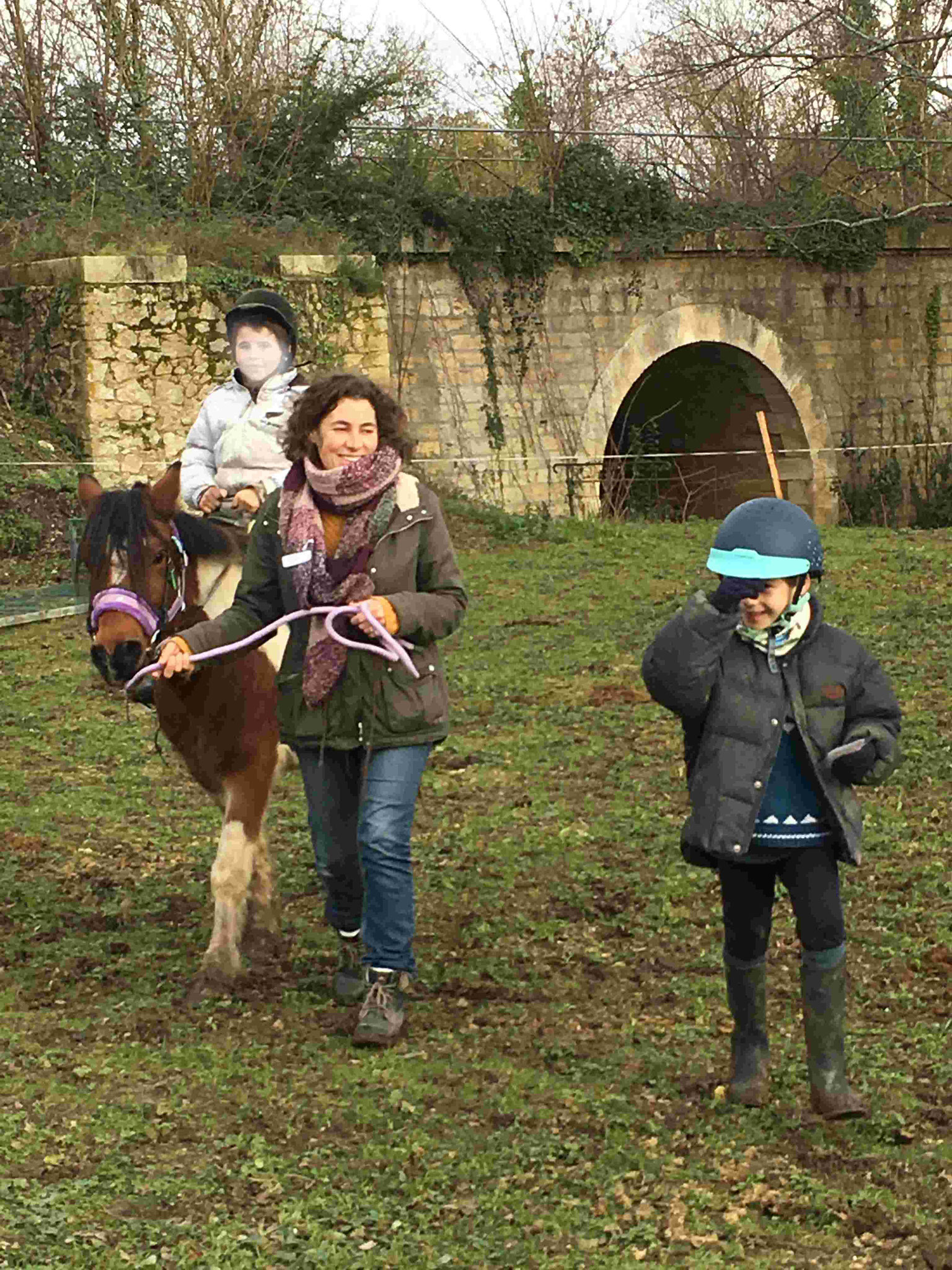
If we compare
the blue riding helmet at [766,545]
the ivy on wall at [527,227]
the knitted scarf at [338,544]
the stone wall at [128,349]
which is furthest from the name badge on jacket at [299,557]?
the ivy on wall at [527,227]

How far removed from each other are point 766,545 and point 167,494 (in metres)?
2.09

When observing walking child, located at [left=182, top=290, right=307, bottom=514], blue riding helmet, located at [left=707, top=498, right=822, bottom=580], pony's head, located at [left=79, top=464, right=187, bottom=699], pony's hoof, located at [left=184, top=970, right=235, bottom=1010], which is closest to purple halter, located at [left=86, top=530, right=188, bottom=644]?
pony's head, located at [left=79, top=464, right=187, bottom=699]

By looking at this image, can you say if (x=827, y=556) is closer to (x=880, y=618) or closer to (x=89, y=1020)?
(x=880, y=618)

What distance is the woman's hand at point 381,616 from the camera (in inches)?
171

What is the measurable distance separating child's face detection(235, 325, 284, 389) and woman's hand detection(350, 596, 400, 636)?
1.60 meters

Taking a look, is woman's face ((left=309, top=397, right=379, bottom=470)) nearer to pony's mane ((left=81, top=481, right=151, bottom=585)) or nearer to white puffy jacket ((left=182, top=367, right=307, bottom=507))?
pony's mane ((left=81, top=481, right=151, bottom=585))

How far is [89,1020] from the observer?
15.6ft

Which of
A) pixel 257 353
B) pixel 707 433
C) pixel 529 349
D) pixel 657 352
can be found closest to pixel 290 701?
pixel 257 353

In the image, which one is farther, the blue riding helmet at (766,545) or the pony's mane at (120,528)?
the pony's mane at (120,528)

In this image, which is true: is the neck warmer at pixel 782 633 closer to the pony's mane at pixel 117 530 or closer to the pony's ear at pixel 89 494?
the pony's mane at pixel 117 530

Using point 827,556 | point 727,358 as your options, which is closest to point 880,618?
point 827,556

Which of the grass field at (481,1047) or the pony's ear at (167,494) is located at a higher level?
the pony's ear at (167,494)

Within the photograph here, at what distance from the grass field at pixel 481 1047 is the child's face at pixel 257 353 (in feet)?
5.92

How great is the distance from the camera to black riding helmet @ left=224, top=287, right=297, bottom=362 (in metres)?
5.63
